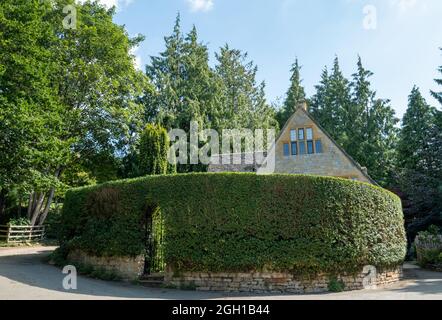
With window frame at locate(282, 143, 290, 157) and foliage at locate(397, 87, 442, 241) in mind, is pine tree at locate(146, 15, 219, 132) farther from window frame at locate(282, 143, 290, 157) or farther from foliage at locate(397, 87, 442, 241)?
foliage at locate(397, 87, 442, 241)

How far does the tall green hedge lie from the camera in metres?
11.7

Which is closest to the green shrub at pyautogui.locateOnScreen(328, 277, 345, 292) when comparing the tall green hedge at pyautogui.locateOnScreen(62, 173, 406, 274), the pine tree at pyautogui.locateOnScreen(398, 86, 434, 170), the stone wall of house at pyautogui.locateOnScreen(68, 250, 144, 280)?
the tall green hedge at pyautogui.locateOnScreen(62, 173, 406, 274)

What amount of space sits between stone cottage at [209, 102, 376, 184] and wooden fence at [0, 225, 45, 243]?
18975 millimetres

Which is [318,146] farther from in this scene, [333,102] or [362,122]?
[333,102]

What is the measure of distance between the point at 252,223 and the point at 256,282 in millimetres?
1903

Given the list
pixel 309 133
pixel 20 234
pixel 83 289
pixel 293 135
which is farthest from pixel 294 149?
pixel 20 234

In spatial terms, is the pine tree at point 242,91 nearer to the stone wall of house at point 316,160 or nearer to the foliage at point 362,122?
the foliage at point 362,122

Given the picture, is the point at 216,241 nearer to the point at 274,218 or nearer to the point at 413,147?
the point at 274,218

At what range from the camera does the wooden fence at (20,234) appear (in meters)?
25.0

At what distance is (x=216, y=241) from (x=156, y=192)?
111 inches

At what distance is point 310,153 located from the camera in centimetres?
2273

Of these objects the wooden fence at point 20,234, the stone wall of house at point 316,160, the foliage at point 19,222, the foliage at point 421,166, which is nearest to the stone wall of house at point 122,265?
the stone wall of house at point 316,160

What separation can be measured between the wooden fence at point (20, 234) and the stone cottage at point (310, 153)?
18975 mm

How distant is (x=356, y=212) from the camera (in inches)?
504
